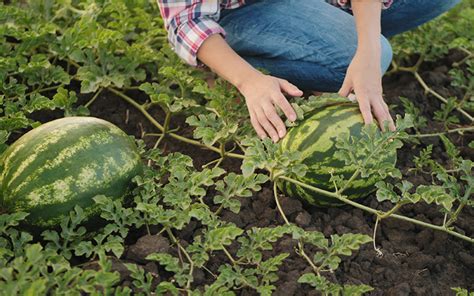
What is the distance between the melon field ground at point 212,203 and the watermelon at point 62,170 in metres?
0.06

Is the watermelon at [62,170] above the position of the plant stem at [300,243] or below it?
above

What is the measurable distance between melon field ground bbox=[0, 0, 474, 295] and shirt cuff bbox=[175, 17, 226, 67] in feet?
0.41

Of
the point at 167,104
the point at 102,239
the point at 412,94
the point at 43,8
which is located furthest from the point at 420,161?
the point at 43,8

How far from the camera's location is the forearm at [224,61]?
287 cm

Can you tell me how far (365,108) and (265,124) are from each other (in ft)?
1.26

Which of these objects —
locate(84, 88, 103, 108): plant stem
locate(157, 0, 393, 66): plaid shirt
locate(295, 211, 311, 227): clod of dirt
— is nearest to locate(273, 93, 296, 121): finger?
locate(295, 211, 311, 227): clod of dirt

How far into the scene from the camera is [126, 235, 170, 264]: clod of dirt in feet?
7.91

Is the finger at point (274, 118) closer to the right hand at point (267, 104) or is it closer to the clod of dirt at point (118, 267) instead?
the right hand at point (267, 104)

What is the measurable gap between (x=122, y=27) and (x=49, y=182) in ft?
4.37

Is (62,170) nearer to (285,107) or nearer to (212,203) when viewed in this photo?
(212,203)

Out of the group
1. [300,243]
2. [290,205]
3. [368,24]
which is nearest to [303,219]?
[290,205]

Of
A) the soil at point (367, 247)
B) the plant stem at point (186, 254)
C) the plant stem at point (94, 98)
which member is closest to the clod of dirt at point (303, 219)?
the soil at point (367, 247)

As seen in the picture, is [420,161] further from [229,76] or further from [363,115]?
[229,76]

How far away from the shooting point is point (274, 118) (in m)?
2.71
